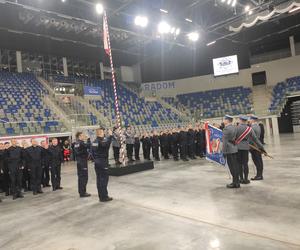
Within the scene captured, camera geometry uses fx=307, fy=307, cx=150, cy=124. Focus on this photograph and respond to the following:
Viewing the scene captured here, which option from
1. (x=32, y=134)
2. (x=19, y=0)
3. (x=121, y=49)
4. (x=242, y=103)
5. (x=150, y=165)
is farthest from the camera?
(x=242, y=103)

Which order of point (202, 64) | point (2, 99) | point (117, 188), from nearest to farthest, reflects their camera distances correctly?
point (117, 188) → point (2, 99) → point (202, 64)

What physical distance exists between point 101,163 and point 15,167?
3.09 metres

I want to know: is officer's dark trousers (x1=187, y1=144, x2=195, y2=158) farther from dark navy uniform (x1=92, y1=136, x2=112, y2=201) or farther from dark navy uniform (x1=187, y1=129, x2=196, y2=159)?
dark navy uniform (x1=92, y1=136, x2=112, y2=201)

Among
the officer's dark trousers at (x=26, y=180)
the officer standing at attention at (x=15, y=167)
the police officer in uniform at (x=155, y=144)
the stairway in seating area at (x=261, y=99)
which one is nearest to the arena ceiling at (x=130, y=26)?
the stairway in seating area at (x=261, y=99)

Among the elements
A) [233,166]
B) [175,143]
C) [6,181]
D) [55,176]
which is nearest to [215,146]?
[233,166]

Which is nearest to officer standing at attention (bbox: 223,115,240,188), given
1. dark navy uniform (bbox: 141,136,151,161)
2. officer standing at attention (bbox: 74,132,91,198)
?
officer standing at attention (bbox: 74,132,91,198)

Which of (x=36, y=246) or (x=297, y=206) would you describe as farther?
(x=297, y=206)

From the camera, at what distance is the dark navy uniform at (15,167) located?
823cm

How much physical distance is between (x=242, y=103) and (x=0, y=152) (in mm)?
21575

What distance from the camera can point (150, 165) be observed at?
11.4 metres

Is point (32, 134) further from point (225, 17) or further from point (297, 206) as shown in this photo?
point (297, 206)

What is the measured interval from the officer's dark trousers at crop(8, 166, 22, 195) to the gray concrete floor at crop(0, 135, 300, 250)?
355 millimetres

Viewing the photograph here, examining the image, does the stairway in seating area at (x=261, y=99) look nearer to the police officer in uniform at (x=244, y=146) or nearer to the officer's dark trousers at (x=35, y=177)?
the police officer in uniform at (x=244, y=146)

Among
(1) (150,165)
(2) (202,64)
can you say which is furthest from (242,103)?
(1) (150,165)
